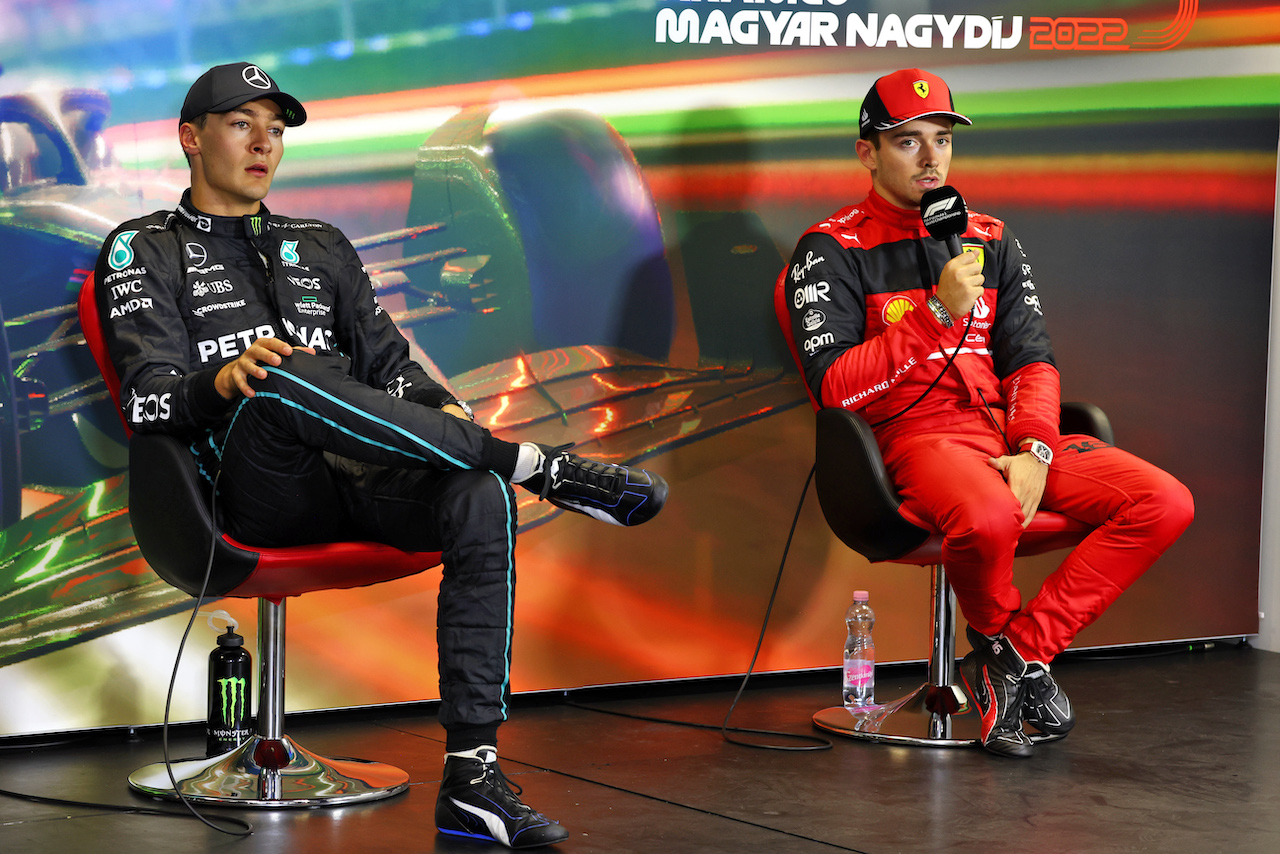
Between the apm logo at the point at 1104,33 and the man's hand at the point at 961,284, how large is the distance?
4.21 ft

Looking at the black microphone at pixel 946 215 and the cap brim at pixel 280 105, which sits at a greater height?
the cap brim at pixel 280 105

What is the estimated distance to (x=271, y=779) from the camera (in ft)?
7.71

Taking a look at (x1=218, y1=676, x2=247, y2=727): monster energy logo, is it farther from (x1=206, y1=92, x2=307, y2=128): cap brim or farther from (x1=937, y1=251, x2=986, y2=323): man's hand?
(x1=937, y1=251, x2=986, y2=323): man's hand

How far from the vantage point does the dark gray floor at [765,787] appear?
2145mm

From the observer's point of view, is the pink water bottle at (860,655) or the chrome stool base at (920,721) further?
the pink water bottle at (860,655)

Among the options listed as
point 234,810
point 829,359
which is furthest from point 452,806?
point 829,359

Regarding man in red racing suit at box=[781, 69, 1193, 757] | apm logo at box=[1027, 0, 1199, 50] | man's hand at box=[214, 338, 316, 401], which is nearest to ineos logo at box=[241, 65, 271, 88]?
man's hand at box=[214, 338, 316, 401]

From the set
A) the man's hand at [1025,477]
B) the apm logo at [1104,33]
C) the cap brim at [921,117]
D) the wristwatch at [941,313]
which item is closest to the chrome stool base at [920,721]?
the man's hand at [1025,477]

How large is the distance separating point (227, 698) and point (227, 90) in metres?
1.19

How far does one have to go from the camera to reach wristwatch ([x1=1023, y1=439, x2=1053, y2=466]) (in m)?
2.84

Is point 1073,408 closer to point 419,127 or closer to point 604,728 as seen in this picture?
point 604,728

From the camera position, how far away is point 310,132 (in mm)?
3004

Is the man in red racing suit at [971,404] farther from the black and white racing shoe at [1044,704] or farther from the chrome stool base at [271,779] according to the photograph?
the chrome stool base at [271,779]

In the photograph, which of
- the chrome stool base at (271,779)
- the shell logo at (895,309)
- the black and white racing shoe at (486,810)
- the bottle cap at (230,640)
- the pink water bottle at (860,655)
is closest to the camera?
the black and white racing shoe at (486,810)
